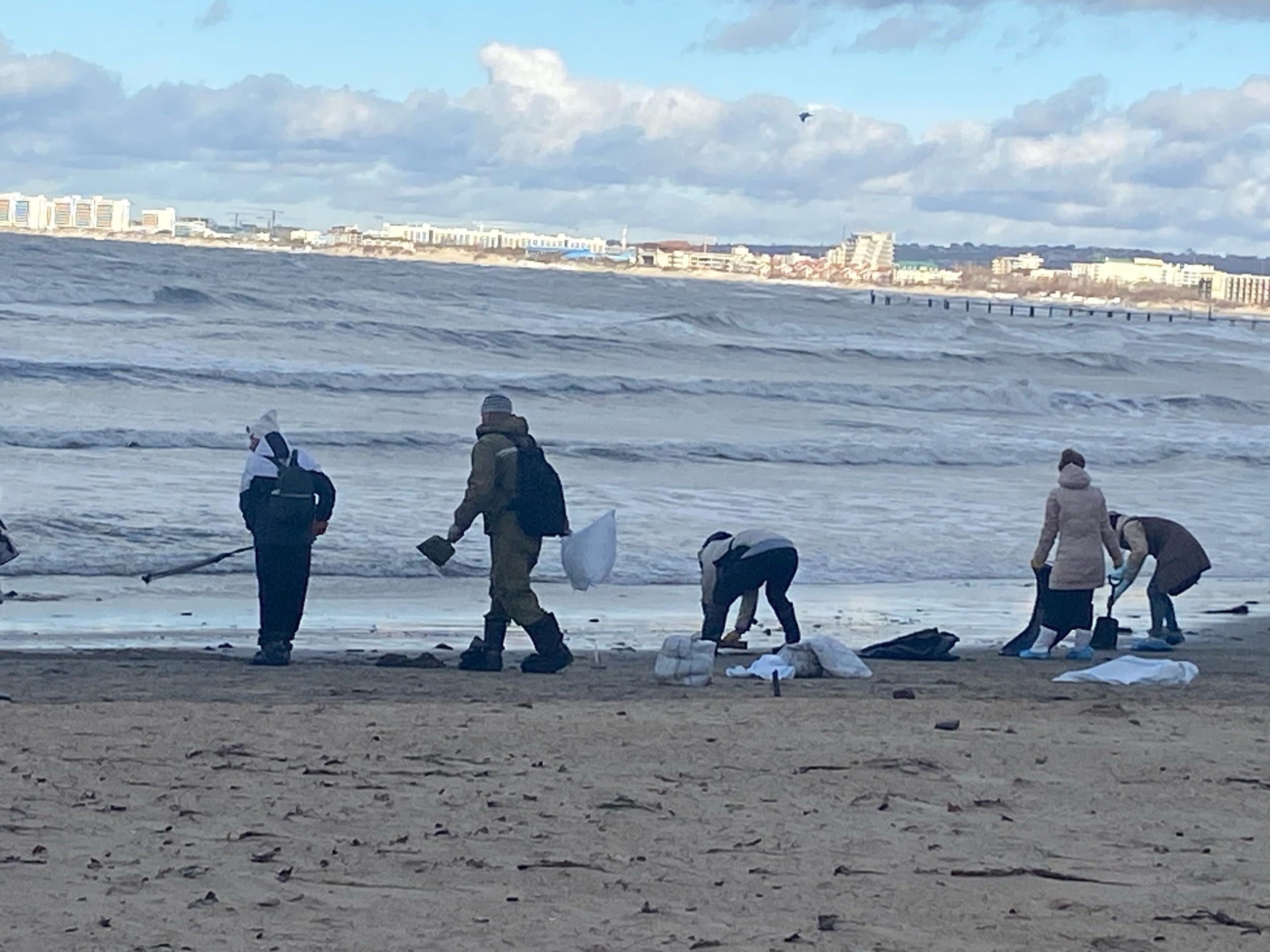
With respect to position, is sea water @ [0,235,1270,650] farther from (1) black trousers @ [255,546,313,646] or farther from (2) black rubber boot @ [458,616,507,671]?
(2) black rubber boot @ [458,616,507,671]

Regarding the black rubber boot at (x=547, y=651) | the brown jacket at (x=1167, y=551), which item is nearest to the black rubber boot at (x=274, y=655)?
the black rubber boot at (x=547, y=651)

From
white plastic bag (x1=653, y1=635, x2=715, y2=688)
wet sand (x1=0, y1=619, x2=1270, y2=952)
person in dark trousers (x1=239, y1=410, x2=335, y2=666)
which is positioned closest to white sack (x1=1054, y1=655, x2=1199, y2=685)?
wet sand (x1=0, y1=619, x2=1270, y2=952)

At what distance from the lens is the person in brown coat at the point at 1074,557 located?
10.5m

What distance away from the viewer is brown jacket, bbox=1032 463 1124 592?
10461mm

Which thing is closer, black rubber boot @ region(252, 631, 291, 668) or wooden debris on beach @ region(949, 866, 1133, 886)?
wooden debris on beach @ region(949, 866, 1133, 886)

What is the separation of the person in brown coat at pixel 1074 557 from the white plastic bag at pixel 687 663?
258cm

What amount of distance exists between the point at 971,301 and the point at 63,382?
103929 mm

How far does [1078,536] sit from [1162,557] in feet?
3.11

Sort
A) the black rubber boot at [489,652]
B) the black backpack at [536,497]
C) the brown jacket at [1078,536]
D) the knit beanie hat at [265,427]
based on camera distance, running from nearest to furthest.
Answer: the black backpack at [536,497], the black rubber boot at [489,652], the knit beanie hat at [265,427], the brown jacket at [1078,536]

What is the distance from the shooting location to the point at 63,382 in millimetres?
33875

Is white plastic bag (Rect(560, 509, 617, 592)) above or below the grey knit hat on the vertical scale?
below

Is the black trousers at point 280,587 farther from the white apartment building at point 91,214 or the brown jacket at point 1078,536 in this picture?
the white apartment building at point 91,214

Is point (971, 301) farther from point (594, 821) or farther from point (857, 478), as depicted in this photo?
point (594, 821)

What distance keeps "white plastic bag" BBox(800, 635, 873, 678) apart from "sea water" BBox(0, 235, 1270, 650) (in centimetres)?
370
